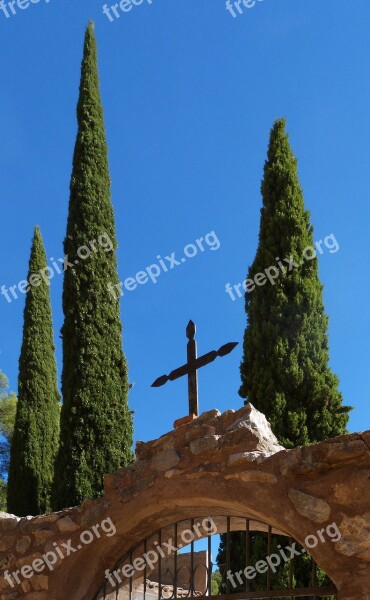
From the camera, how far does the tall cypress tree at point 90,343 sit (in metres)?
9.07

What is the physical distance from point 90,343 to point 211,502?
595 cm

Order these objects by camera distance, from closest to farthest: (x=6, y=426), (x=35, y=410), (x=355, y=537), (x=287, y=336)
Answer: (x=355, y=537) < (x=287, y=336) < (x=35, y=410) < (x=6, y=426)

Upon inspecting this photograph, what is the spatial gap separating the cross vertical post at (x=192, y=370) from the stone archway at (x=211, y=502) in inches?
39.1

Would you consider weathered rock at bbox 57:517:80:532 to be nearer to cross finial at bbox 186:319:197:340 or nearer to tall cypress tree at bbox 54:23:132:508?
cross finial at bbox 186:319:197:340

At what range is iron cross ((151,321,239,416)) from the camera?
561 centimetres

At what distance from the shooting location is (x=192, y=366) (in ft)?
18.9

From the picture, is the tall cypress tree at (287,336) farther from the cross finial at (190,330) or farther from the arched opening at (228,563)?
the cross finial at (190,330)

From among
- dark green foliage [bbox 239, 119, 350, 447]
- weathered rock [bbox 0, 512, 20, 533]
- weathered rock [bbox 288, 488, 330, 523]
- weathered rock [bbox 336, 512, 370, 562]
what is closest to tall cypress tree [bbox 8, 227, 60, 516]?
dark green foliage [bbox 239, 119, 350, 447]

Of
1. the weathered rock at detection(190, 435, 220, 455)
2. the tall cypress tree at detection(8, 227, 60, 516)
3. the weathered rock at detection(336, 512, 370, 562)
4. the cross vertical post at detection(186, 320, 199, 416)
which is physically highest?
the tall cypress tree at detection(8, 227, 60, 516)

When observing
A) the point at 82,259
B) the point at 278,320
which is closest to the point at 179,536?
the point at 278,320

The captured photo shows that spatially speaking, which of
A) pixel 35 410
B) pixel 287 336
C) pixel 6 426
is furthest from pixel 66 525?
pixel 6 426

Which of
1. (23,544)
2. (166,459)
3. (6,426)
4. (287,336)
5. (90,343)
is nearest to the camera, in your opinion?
(166,459)

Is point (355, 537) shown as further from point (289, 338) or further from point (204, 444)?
point (289, 338)

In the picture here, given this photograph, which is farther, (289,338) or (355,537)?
(289,338)
